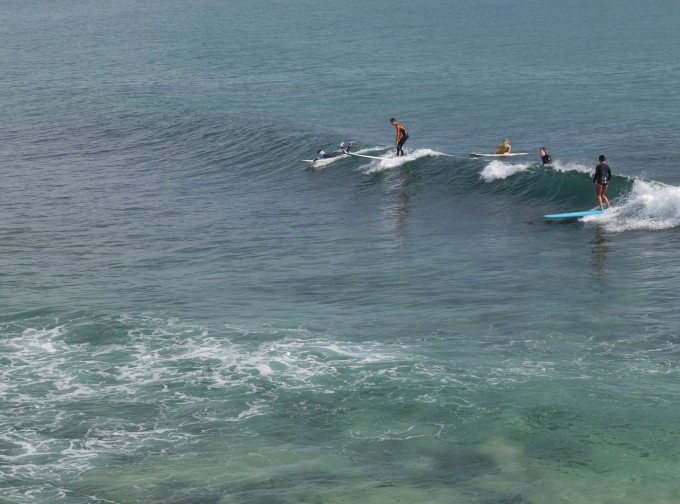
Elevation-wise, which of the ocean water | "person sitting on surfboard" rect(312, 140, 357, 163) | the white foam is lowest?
the ocean water

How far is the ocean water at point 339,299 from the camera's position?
20078 millimetres

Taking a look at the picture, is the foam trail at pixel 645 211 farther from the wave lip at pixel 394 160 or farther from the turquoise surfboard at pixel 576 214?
the wave lip at pixel 394 160

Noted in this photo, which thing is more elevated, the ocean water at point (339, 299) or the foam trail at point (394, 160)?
the foam trail at point (394, 160)

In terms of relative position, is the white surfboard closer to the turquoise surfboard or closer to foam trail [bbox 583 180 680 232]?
the turquoise surfboard

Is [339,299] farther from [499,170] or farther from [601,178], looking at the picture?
[499,170]

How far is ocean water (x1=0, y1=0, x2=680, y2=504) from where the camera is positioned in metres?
20.1

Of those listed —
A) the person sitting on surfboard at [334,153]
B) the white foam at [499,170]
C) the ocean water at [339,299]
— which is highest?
the person sitting on surfboard at [334,153]

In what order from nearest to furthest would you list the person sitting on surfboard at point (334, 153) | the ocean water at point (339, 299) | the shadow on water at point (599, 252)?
the ocean water at point (339, 299)
the shadow on water at point (599, 252)
the person sitting on surfboard at point (334, 153)

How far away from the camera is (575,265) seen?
107 feet

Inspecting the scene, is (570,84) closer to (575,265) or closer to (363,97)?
(363,97)

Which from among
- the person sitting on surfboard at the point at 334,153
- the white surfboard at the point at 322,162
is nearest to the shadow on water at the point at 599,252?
the white surfboard at the point at 322,162

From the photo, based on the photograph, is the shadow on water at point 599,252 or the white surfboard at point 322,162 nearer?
the shadow on water at point 599,252

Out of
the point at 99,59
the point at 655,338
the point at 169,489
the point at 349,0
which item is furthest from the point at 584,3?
the point at 169,489

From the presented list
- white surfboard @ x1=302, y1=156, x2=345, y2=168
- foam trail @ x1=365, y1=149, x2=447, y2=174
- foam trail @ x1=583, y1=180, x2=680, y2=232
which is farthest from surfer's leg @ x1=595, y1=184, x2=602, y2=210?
white surfboard @ x1=302, y1=156, x2=345, y2=168
